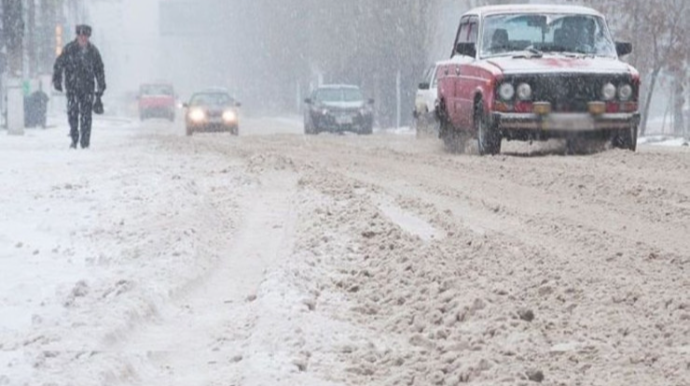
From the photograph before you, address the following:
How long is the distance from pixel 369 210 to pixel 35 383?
513 cm

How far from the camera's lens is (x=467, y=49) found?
51.6 ft

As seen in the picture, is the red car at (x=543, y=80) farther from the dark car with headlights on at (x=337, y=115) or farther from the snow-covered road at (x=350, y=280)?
the dark car with headlights on at (x=337, y=115)

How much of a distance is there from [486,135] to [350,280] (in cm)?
864

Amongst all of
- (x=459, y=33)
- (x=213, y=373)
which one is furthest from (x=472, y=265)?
(x=459, y=33)

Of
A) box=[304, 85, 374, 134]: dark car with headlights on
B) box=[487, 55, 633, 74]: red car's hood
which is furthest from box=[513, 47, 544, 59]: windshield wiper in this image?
box=[304, 85, 374, 134]: dark car with headlights on

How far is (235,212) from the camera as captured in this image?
9773mm

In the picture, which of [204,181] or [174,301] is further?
[204,181]

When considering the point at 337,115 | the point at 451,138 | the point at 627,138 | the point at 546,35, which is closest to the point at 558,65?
the point at 546,35

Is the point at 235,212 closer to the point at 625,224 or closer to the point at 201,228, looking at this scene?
the point at 201,228

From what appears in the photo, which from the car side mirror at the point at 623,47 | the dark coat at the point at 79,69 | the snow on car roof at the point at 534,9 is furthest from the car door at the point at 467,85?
the dark coat at the point at 79,69

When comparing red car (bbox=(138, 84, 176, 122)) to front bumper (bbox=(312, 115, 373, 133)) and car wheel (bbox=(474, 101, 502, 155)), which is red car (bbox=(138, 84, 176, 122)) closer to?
front bumper (bbox=(312, 115, 373, 133))

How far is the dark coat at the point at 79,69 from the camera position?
1825 centimetres

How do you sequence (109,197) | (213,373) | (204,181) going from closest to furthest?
(213,373), (109,197), (204,181)

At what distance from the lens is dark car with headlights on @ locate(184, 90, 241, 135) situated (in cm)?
3325
